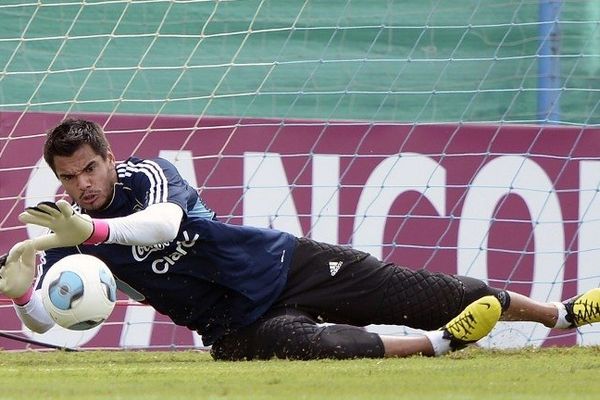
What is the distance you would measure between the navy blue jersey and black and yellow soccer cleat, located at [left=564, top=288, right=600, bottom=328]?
1320 mm

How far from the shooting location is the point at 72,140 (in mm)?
5641

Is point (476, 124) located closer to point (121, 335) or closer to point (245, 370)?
point (121, 335)

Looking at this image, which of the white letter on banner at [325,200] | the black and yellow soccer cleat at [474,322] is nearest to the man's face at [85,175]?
the black and yellow soccer cleat at [474,322]

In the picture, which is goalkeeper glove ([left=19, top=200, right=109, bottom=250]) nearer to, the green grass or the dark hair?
the dark hair

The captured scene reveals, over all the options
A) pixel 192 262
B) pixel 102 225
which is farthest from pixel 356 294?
pixel 102 225

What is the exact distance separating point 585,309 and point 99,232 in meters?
2.26

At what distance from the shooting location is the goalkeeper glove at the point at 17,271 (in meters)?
5.62

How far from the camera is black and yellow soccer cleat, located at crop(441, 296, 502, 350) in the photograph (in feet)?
18.9

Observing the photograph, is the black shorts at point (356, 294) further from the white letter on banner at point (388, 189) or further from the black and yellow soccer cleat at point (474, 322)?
the white letter on banner at point (388, 189)

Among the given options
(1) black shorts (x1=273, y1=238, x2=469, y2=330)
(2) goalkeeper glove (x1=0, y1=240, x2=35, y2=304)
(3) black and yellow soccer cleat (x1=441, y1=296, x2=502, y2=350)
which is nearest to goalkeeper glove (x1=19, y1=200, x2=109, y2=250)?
(2) goalkeeper glove (x1=0, y1=240, x2=35, y2=304)

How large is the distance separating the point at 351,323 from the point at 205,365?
2.79ft

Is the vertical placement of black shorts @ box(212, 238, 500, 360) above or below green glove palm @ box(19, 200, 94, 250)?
below

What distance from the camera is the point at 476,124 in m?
7.79

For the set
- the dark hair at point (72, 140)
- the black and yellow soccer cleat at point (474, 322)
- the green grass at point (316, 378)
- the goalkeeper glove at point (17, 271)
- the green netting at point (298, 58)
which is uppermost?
the green netting at point (298, 58)
